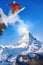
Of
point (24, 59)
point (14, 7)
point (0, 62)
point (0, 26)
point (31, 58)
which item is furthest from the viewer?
point (0, 62)

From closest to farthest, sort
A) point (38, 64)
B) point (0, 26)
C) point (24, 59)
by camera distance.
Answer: point (0, 26) → point (38, 64) → point (24, 59)

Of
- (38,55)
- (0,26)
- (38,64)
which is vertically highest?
(38,55)

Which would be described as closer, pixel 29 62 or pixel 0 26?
pixel 0 26

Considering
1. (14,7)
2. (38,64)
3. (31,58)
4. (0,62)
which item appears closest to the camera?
(14,7)

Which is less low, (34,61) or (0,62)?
(0,62)

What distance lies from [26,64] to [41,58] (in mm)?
1679

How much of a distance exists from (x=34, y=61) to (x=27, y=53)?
Answer: 2.00 m

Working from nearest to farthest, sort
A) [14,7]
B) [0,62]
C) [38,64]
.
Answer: [14,7], [38,64], [0,62]

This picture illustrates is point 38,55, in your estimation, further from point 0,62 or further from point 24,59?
point 0,62

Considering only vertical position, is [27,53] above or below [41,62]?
above

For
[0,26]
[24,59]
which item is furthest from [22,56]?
[0,26]

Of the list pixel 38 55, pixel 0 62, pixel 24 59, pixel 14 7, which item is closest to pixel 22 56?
pixel 24 59

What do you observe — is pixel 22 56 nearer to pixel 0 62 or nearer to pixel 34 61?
pixel 34 61

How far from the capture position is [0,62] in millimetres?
17922
